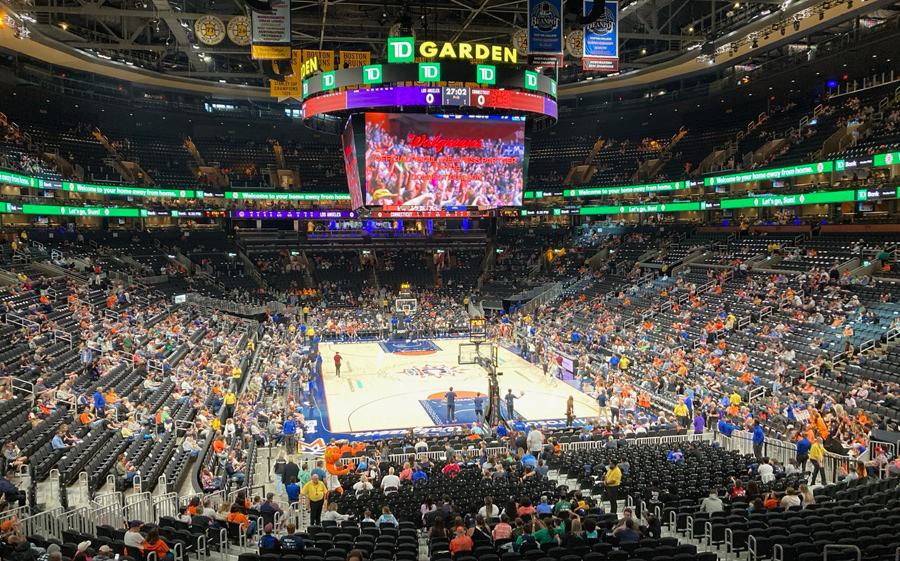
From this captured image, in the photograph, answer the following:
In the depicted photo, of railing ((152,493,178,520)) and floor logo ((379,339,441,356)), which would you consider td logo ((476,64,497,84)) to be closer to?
floor logo ((379,339,441,356))

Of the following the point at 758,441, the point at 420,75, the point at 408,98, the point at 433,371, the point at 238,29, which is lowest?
the point at 433,371

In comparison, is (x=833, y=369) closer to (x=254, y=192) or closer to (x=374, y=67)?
(x=374, y=67)

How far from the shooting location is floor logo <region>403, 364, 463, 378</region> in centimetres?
3061

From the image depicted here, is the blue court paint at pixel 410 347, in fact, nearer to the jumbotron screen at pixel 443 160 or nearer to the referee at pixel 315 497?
the jumbotron screen at pixel 443 160

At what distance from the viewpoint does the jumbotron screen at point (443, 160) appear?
2820cm

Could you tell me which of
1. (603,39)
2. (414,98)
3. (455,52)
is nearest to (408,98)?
(414,98)

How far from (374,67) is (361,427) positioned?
44.0 ft

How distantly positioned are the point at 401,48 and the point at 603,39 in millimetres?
6948

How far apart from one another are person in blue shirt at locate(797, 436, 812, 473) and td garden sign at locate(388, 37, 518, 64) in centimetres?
1667

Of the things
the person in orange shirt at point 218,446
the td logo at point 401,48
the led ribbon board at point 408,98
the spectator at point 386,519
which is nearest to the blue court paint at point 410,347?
the led ribbon board at point 408,98

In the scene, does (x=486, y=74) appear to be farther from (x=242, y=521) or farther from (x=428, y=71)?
(x=242, y=521)

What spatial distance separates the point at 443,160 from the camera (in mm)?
28828

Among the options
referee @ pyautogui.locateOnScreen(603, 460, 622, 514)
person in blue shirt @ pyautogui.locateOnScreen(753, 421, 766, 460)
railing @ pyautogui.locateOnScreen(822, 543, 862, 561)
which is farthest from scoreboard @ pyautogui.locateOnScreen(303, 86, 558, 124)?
railing @ pyautogui.locateOnScreen(822, 543, 862, 561)

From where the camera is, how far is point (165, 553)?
8.55 m
